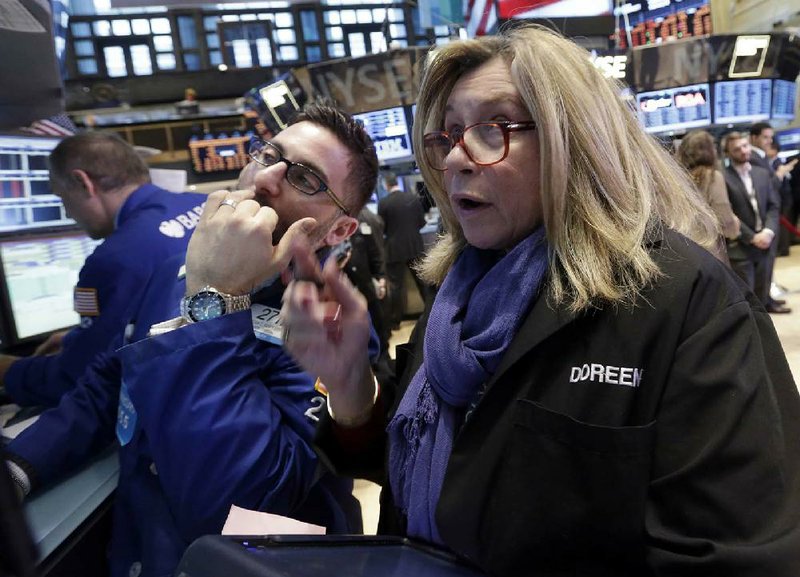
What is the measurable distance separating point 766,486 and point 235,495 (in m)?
0.92

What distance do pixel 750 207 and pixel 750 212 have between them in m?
0.04

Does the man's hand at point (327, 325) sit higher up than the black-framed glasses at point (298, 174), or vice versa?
the black-framed glasses at point (298, 174)

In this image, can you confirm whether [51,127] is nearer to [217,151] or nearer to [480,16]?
[480,16]

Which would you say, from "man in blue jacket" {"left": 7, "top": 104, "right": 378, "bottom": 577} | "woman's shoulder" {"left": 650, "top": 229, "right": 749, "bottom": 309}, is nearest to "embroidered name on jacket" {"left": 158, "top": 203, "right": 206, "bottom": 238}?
"man in blue jacket" {"left": 7, "top": 104, "right": 378, "bottom": 577}

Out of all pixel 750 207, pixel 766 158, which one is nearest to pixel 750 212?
pixel 750 207

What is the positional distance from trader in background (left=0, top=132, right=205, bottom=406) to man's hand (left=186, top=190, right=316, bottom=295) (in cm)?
47

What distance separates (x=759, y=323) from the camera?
87cm

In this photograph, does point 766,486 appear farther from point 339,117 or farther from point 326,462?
point 339,117

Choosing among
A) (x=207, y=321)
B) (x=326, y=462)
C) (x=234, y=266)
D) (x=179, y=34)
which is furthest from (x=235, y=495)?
(x=179, y=34)

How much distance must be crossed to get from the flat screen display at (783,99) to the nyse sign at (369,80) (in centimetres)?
514

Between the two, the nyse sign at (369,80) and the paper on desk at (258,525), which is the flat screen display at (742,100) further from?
the paper on desk at (258,525)

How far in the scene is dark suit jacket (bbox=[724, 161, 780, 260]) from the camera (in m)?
4.95

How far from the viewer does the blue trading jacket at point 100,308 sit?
174cm

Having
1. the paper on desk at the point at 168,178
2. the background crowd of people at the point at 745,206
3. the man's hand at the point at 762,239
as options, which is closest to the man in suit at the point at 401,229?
the background crowd of people at the point at 745,206
